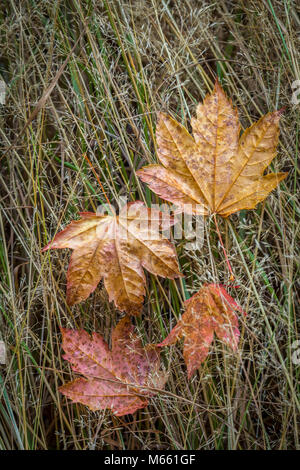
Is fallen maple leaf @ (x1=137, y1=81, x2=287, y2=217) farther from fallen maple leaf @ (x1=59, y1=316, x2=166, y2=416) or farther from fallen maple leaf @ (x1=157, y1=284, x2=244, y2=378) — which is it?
fallen maple leaf @ (x1=59, y1=316, x2=166, y2=416)

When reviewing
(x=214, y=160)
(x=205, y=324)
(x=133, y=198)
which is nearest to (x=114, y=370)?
(x=205, y=324)

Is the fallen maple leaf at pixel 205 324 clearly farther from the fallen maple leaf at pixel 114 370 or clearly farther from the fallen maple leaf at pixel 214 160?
the fallen maple leaf at pixel 214 160

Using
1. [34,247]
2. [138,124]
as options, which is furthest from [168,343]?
[138,124]

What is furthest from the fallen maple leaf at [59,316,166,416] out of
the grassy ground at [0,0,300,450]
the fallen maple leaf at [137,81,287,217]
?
the fallen maple leaf at [137,81,287,217]

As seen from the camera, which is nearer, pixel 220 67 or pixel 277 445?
pixel 277 445

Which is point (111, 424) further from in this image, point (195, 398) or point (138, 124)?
point (138, 124)

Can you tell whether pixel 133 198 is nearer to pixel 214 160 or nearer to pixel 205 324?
pixel 214 160

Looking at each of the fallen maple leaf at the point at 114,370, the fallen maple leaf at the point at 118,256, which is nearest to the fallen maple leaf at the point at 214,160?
the fallen maple leaf at the point at 118,256
